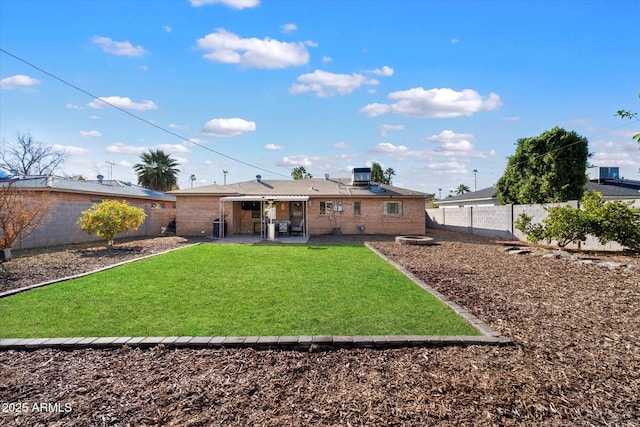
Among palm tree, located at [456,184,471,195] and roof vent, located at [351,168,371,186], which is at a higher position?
palm tree, located at [456,184,471,195]

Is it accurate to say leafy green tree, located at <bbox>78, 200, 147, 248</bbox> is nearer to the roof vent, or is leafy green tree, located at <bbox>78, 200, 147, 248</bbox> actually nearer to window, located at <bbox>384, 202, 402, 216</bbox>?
the roof vent

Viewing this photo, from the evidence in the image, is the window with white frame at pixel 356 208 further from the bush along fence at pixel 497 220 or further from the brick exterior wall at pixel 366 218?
the bush along fence at pixel 497 220

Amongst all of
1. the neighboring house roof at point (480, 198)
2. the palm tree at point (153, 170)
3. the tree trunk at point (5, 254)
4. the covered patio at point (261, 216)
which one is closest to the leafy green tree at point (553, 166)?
the neighboring house roof at point (480, 198)

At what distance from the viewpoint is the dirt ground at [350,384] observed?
2.65 m

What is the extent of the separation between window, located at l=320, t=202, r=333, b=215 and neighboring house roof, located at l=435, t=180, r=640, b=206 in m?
13.6

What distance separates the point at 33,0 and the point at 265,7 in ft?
Answer: 19.9

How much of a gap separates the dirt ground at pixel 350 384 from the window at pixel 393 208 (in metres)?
15.4

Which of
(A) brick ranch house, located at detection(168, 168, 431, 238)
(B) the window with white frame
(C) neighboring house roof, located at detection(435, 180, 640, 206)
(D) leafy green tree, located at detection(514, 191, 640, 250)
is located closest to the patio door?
(A) brick ranch house, located at detection(168, 168, 431, 238)

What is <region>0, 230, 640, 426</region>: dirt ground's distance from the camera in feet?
8.70

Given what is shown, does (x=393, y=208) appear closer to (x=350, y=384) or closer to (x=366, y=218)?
(x=366, y=218)

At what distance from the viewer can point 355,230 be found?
65.9 feet

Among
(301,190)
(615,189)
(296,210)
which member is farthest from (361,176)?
(615,189)

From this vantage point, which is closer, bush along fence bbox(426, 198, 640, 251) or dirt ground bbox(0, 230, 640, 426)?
dirt ground bbox(0, 230, 640, 426)

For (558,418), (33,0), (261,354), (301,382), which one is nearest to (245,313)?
(261,354)
